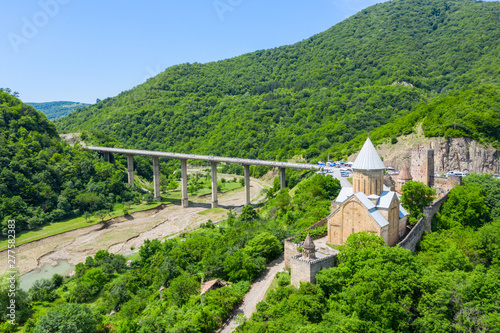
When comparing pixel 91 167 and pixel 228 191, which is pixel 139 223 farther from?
pixel 228 191

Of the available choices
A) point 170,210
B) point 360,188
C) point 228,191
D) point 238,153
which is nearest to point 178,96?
point 238,153

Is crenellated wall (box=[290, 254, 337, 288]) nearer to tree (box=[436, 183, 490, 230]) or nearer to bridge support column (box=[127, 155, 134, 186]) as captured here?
tree (box=[436, 183, 490, 230])

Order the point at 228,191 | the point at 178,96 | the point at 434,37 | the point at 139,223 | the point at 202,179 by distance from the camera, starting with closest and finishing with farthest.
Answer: the point at 139,223
the point at 228,191
the point at 202,179
the point at 434,37
the point at 178,96

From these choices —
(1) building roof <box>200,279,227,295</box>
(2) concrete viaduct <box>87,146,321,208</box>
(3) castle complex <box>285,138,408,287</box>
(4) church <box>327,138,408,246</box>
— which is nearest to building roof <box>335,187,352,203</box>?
(3) castle complex <box>285,138,408,287</box>

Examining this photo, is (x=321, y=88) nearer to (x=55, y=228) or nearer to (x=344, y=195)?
(x=55, y=228)

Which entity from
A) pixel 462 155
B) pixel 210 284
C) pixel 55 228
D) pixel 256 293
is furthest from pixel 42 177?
pixel 462 155

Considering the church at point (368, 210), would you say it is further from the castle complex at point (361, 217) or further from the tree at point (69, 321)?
the tree at point (69, 321)
